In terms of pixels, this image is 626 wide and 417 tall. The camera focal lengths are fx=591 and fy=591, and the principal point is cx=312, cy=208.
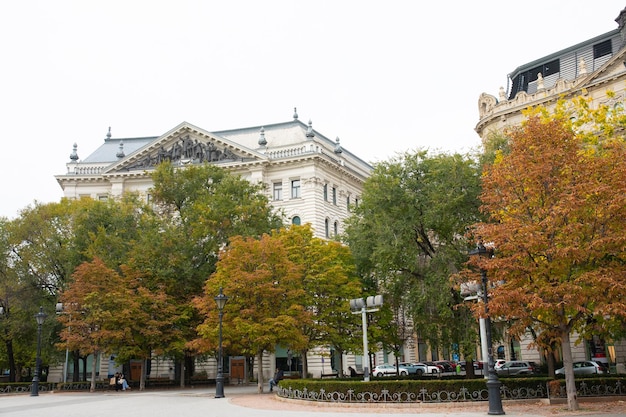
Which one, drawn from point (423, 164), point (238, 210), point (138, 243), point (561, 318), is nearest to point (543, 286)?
point (561, 318)

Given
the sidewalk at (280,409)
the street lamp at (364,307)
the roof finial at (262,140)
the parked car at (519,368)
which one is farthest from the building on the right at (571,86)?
the sidewalk at (280,409)

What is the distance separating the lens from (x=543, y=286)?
20.9m

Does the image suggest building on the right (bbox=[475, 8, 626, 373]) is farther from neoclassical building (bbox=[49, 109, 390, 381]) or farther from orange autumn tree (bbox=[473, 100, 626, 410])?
orange autumn tree (bbox=[473, 100, 626, 410])

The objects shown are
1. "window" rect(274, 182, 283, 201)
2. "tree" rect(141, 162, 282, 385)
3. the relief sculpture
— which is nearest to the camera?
"tree" rect(141, 162, 282, 385)

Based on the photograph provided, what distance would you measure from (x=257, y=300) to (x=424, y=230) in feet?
33.3

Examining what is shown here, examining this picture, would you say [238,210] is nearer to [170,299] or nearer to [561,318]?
[170,299]

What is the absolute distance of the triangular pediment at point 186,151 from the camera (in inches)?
2387

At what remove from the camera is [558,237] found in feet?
70.4

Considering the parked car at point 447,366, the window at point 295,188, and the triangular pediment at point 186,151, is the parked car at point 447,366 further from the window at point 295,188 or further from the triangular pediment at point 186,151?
the triangular pediment at point 186,151

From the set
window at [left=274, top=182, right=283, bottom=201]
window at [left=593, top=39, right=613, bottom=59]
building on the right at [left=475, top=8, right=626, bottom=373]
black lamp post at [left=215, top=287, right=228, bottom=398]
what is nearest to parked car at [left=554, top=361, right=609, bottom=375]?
building on the right at [left=475, top=8, right=626, bottom=373]

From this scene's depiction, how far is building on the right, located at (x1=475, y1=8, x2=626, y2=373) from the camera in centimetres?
4591

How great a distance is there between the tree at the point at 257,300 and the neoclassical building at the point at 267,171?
69.3ft

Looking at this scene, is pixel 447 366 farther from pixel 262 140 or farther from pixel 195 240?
pixel 195 240

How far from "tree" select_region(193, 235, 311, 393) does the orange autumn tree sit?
13.2m
